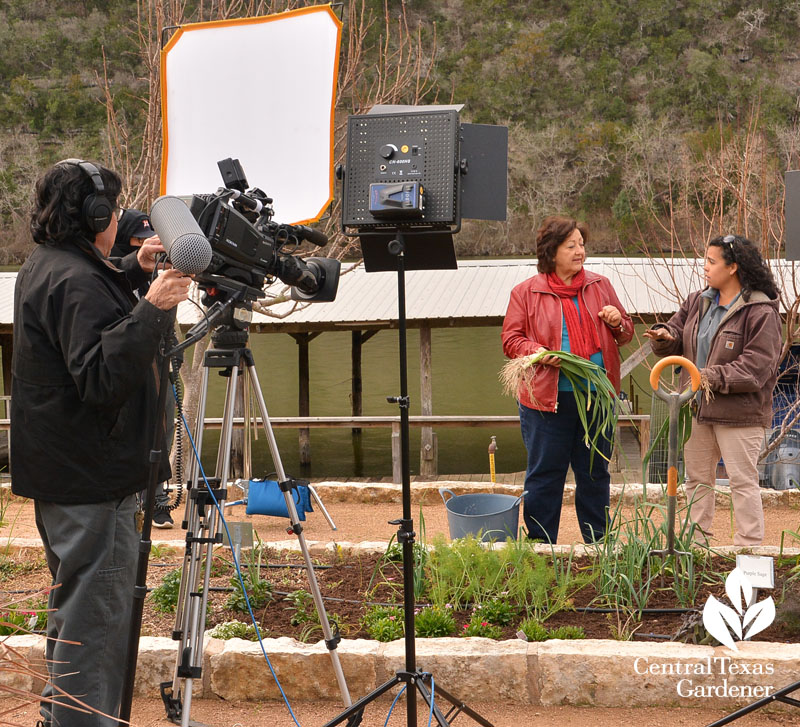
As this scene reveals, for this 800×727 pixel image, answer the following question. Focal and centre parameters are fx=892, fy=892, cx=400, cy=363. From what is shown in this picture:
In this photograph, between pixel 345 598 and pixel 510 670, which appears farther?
pixel 345 598

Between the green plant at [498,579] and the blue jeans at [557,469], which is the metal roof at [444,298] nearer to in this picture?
the blue jeans at [557,469]

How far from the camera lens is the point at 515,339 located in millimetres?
4324

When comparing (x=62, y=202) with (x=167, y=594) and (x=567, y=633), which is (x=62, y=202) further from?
(x=567, y=633)

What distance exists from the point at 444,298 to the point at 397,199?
30.3ft

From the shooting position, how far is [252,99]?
3.67 metres

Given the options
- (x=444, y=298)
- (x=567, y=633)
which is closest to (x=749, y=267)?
(x=567, y=633)

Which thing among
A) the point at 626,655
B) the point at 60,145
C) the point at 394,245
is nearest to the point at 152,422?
the point at 394,245

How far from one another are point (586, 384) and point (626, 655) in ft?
4.66

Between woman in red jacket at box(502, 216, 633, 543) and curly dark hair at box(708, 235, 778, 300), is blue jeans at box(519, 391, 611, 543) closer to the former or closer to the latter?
Answer: woman in red jacket at box(502, 216, 633, 543)

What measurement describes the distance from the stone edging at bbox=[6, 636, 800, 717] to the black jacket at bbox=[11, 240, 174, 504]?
1.01m

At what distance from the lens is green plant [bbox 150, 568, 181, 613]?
12.4ft

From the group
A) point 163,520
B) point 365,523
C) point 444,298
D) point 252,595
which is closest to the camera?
point 252,595

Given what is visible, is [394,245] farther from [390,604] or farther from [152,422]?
[390,604]

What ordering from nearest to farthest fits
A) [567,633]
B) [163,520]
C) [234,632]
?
[567,633] < [234,632] < [163,520]
